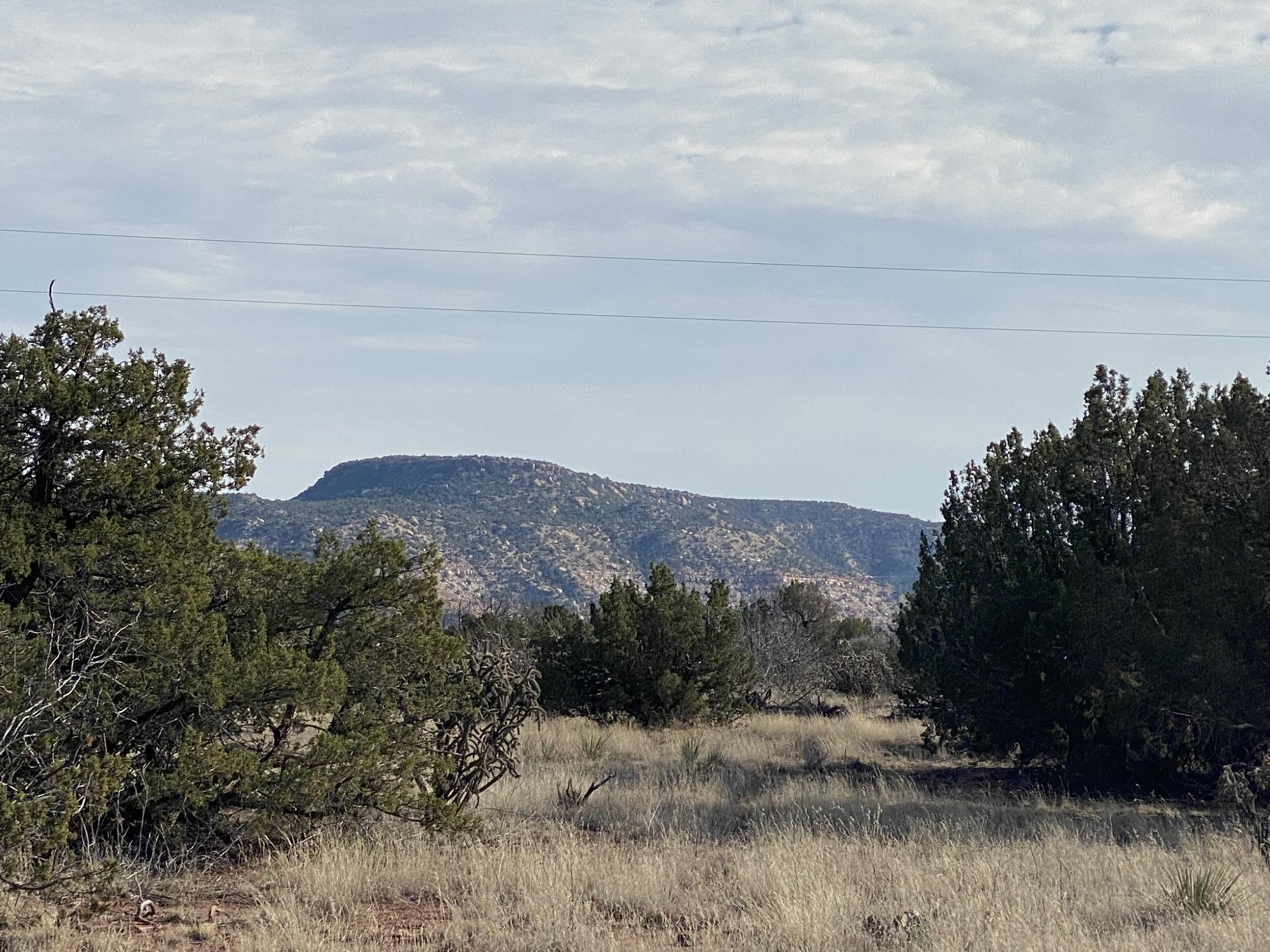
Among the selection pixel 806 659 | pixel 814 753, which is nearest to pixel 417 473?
pixel 806 659

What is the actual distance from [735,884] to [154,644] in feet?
14.5

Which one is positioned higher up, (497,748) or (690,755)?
(497,748)

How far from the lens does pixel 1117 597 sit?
40.9ft

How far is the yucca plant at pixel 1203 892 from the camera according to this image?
23.6ft

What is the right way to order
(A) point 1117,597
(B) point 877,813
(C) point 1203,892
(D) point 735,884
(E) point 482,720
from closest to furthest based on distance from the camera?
(C) point 1203,892
(D) point 735,884
(E) point 482,720
(B) point 877,813
(A) point 1117,597

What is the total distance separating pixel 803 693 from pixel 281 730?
2051cm

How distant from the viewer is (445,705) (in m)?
9.81

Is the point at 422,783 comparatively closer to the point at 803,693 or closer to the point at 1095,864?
the point at 1095,864

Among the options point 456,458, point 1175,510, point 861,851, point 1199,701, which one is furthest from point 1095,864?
point 456,458

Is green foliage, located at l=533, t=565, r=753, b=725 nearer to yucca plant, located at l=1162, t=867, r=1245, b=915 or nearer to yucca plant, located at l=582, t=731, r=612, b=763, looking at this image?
yucca plant, located at l=582, t=731, r=612, b=763

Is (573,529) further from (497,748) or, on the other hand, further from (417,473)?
(497,748)

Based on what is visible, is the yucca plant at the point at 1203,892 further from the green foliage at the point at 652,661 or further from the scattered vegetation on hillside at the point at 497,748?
the green foliage at the point at 652,661

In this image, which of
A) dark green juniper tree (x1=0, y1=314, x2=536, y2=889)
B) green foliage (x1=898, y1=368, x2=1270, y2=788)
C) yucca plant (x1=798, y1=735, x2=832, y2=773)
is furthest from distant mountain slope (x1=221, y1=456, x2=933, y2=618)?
dark green juniper tree (x1=0, y1=314, x2=536, y2=889)

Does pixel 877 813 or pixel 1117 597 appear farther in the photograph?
pixel 1117 597
